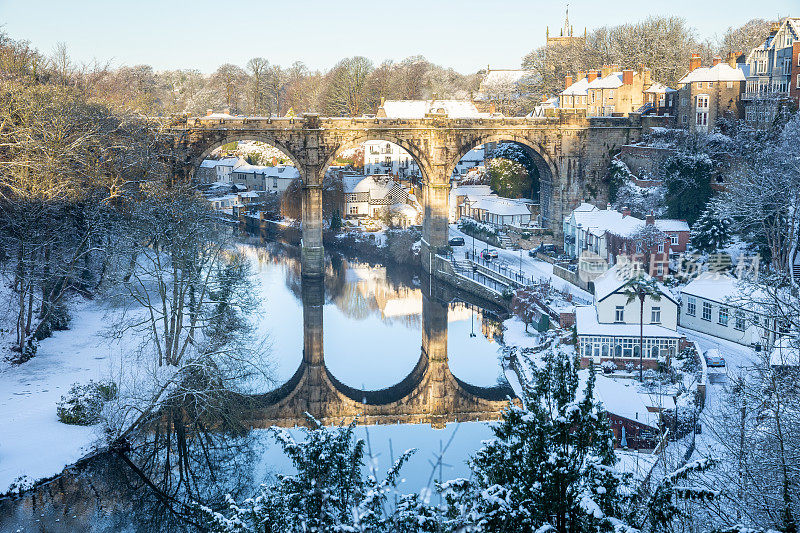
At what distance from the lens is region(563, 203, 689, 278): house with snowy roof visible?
3562cm

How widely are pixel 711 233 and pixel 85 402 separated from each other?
27496 millimetres

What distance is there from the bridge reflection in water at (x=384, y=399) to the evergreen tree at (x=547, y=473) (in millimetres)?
13624

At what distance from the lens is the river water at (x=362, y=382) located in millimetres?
19344

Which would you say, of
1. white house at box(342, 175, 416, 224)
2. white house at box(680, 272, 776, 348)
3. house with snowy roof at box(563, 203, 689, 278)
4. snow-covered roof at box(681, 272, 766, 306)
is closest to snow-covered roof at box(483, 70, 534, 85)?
white house at box(342, 175, 416, 224)

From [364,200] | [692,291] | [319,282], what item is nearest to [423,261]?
[319,282]

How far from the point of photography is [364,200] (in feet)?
207

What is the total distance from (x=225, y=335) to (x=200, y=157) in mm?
21552

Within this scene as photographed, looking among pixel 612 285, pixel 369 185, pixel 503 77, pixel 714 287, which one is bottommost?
pixel 714 287

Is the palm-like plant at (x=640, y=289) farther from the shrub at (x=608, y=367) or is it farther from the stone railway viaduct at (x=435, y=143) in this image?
the stone railway viaduct at (x=435, y=143)

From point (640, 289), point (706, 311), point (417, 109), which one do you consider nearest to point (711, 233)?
point (706, 311)

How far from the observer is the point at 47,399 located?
24.3 metres

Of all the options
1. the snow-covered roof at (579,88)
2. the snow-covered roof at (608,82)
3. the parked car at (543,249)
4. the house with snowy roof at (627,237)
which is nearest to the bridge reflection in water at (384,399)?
the house with snowy roof at (627,237)

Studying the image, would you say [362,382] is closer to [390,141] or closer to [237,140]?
[390,141]

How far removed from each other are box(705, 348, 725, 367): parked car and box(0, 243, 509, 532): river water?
7019 millimetres
